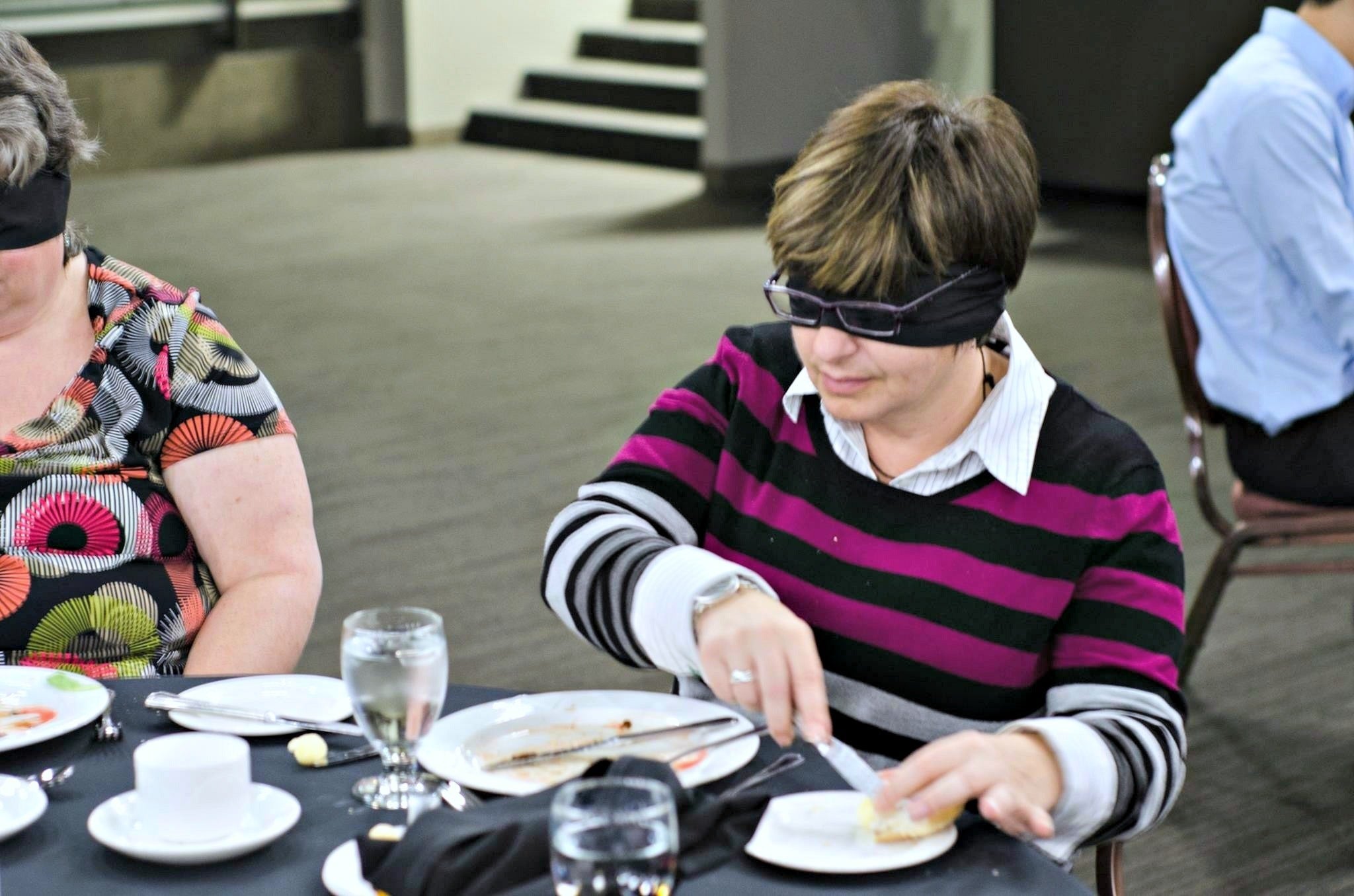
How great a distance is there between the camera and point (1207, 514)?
123 inches

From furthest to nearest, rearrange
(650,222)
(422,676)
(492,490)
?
(650,222), (492,490), (422,676)

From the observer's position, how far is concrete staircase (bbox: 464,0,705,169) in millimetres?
10359

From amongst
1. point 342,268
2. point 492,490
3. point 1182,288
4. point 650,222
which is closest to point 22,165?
point 1182,288

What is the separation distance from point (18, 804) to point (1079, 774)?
0.80 metres

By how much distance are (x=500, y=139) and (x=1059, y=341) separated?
608 cm

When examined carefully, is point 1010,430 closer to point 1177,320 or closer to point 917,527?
point 917,527

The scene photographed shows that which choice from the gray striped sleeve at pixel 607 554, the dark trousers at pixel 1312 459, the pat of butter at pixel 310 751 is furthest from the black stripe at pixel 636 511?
the dark trousers at pixel 1312 459

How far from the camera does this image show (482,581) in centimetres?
400

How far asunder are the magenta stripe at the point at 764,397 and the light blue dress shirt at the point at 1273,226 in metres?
1.55

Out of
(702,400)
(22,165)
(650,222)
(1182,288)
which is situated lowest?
(650,222)

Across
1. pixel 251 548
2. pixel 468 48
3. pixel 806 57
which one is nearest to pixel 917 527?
pixel 251 548

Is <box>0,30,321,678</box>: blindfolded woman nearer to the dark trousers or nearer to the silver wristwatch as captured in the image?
the silver wristwatch

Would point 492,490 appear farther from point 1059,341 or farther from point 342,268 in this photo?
point 342,268

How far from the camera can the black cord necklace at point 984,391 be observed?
1.62m
